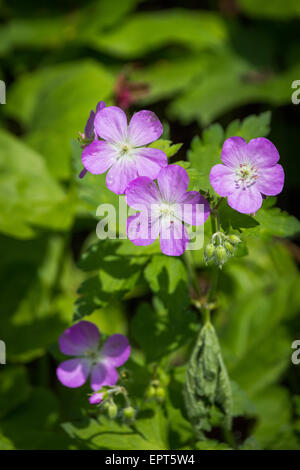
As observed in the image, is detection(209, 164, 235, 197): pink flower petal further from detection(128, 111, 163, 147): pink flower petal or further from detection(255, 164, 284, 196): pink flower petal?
detection(128, 111, 163, 147): pink flower petal

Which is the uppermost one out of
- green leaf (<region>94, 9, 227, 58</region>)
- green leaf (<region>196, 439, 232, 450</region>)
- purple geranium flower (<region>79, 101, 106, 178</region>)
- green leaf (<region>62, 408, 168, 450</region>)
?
green leaf (<region>94, 9, 227, 58</region>)

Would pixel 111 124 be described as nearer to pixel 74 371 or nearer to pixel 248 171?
Result: pixel 248 171

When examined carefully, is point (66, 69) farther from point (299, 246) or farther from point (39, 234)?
point (299, 246)

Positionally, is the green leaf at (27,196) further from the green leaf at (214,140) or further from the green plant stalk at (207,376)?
the green plant stalk at (207,376)

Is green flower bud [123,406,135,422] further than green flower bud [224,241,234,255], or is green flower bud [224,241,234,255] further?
green flower bud [123,406,135,422]

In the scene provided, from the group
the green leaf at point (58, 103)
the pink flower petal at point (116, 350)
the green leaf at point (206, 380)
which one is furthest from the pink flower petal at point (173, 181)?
the green leaf at point (58, 103)

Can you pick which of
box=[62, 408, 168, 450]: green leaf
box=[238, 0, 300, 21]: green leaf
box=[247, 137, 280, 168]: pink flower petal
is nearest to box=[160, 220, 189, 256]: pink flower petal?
box=[247, 137, 280, 168]: pink flower petal

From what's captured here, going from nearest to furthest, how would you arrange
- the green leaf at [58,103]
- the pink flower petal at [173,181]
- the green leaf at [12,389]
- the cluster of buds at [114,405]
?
the pink flower petal at [173,181] → the cluster of buds at [114,405] → the green leaf at [12,389] → the green leaf at [58,103]
